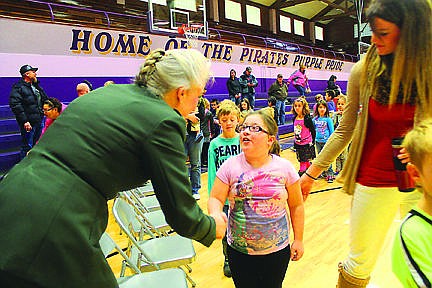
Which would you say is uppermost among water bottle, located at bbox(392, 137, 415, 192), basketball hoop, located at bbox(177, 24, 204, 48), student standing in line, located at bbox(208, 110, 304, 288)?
basketball hoop, located at bbox(177, 24, 204, 48)

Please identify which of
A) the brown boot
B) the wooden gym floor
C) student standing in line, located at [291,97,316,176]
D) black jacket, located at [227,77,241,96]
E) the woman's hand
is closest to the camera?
the brown boot

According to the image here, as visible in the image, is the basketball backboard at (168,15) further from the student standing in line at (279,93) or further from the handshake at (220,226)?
the handshake at (220,226)

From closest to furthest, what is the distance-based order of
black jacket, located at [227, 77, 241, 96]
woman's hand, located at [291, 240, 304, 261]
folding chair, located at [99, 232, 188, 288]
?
1. woman's hand, located at [291, 240, 304, 261]
2. folding chair, located at [99, 232, 188, 288]
3. black jacket, located at [227, 77, 241, 96]

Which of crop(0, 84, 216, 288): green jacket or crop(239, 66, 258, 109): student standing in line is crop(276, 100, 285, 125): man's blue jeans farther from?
crop(0, 84, 216, 288): green jacket

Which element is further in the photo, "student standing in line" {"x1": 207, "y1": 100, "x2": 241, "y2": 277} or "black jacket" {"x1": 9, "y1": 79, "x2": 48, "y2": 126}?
"black jacket" {"x1": 9, "y1": 79, "x2": 48, "y2": 126}

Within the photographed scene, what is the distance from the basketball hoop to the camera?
10.3 metres

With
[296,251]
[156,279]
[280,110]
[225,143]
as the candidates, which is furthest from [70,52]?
[296,251]

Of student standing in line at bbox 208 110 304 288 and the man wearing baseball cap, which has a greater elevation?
the man wearing baseball cap

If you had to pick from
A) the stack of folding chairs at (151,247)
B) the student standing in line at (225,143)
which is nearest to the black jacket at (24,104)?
the stack of folding chairs at (151,247)

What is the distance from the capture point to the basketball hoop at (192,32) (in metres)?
10.3

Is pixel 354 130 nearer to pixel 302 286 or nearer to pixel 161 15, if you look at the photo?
pixel 302 286

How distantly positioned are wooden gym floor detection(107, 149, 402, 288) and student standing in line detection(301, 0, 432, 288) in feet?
4.50

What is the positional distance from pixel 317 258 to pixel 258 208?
1891 mm

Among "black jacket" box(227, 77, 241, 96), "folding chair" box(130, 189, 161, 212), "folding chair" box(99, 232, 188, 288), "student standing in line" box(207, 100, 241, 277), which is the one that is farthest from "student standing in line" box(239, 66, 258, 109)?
"folding chair" box(99, 232, 188, 288)
